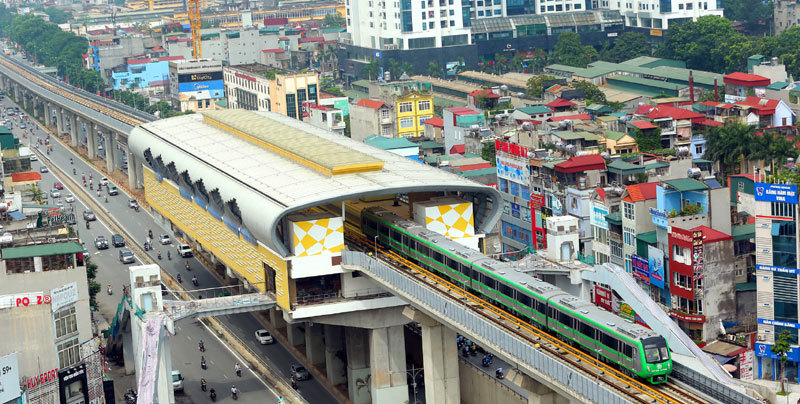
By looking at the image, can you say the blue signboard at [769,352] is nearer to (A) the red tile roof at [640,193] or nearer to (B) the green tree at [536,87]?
(A) the red tile roof at [640,193]

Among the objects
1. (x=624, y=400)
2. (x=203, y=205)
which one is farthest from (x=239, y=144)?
(x=624, y=400)

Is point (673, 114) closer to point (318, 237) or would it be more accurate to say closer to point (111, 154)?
point (318, 237)

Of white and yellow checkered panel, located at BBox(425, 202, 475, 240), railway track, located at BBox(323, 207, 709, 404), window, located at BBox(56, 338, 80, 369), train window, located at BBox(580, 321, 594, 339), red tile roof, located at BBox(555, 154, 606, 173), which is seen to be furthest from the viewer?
red tile roof, located at BBox(555, 154, 606, 173)

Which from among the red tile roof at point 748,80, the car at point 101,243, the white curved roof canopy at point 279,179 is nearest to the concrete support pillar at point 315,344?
the white curved roof canopy at point 279,179

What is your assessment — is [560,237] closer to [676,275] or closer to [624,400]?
[676,275]

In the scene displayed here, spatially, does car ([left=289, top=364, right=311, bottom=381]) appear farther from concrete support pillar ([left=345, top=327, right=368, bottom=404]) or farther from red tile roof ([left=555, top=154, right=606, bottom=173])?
red tile roof ([left=555, top=154, right=606, bottom=173])

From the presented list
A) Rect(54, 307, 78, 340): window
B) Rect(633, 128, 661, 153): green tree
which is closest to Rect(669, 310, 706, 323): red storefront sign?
Rect(54, 307, 78, 340): window
